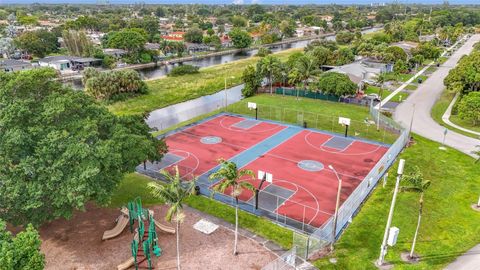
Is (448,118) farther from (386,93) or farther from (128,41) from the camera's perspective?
(128,41)

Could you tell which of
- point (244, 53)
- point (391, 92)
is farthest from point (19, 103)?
point (244, 53)

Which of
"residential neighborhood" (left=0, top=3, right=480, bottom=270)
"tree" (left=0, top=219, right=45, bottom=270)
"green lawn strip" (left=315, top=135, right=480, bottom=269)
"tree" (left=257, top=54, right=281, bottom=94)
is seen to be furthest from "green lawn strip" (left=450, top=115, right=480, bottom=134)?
"tree" (left=0, top=219, right=45, bottom=270)

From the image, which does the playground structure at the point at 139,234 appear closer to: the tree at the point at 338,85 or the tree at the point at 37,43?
the tree at the point at 338,85

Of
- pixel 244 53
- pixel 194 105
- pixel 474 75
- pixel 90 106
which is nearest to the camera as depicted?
pixel 90 106

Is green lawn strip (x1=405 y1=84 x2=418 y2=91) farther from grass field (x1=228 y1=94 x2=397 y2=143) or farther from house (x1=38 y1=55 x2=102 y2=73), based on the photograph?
house (x1=38 y1=55 x2=102 y2=73)

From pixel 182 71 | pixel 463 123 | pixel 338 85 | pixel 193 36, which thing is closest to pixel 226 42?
pixel 193 36

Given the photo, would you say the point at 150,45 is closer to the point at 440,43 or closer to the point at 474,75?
the point at 474,75

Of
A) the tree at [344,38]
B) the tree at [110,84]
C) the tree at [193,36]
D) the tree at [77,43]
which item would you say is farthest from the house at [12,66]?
the tree at [344,38]
